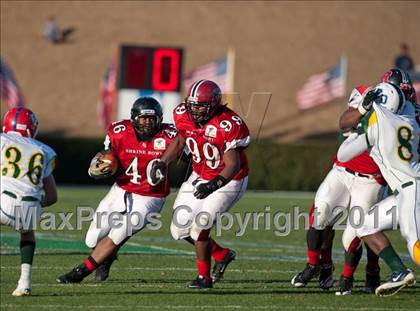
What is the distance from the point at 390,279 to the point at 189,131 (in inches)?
82.1

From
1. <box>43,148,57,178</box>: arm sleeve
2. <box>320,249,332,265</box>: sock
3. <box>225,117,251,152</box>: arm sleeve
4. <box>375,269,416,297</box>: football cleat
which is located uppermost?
<box>225,117,251,152</box>: arm sleeve

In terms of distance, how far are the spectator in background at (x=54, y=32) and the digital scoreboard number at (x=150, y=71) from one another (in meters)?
16.2

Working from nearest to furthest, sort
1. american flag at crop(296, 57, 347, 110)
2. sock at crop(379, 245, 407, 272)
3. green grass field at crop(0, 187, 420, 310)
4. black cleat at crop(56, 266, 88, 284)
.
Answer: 1. green grass field at crop(0, 187, 420, 310)
2. sock at crop(379, 245, 407, 272)
3. black cleat at crop(56, 266, 88, 284)
4. american flag at crop(296, 57, 347, 110)

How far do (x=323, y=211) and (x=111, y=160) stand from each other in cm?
180

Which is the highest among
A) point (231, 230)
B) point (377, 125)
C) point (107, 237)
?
point (377, 125)

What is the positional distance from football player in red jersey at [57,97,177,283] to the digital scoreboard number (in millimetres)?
10422

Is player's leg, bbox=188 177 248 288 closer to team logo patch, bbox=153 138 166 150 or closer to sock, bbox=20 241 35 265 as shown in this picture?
team logo patch, bbox=153 138 166 150

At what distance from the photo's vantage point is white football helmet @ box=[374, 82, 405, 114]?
7.75 meters

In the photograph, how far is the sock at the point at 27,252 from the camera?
739cm

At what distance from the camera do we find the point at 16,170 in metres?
7.44

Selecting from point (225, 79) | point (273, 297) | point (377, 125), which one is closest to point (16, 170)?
point (273, 297)

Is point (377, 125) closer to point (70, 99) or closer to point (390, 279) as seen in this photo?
point (390, 279)

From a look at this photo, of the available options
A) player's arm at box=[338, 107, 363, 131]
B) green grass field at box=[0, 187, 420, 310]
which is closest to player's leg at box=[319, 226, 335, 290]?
green grass field at box=[0, 187, 420, 310]

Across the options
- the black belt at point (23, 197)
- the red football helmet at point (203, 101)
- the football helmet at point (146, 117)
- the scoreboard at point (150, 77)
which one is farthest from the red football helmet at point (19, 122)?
the scoreboard at point (150, 77)
